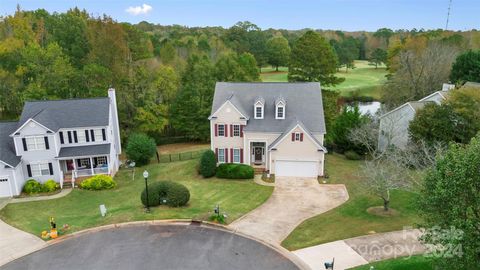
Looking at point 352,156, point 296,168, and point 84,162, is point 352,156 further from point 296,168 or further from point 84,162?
point 84,162

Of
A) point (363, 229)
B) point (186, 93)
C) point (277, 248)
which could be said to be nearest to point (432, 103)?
point (363, 229)

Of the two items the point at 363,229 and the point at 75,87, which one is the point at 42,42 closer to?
the point at 75,87

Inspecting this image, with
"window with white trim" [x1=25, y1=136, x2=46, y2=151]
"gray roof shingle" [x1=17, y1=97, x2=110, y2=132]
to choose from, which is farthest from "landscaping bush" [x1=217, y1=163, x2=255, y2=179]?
A: "window with white trim" [x1=25, y1=136, x2=46, y2=151]

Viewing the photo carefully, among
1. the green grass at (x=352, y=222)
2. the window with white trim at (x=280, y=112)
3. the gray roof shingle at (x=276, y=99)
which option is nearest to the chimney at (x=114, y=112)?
the gray roof shingle at (x=276, y=99)

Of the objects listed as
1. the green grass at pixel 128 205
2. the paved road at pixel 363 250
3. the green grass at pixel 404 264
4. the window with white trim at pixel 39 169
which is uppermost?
the window with white trim at pixel 39 169

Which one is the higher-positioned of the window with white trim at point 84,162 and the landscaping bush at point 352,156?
the window with white trim at point 84,162

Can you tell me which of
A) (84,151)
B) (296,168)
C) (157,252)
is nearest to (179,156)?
(84,151)

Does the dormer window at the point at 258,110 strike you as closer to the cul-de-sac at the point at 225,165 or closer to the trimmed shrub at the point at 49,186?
the cul-de-sac at the point at 225,165

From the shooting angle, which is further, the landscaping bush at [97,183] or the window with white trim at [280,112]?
the window with white trim at [280,112]
